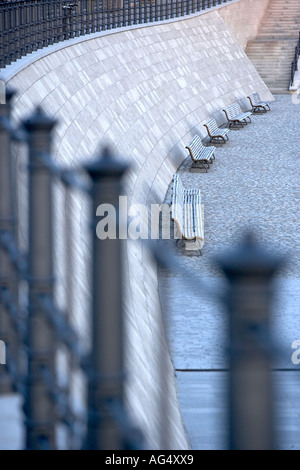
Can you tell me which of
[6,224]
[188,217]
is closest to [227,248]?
[6,224]

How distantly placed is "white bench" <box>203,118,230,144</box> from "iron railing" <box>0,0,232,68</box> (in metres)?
2.96

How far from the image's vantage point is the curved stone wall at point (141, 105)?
6.94 m

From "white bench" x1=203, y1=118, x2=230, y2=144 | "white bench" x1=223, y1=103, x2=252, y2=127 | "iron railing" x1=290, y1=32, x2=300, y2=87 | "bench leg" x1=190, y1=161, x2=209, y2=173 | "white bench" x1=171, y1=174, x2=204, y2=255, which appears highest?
"iron railing" x1=290, y1=32, x2=300, y2=87

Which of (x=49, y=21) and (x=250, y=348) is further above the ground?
(x=49, y=21)

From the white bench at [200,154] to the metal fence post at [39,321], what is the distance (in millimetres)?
15938

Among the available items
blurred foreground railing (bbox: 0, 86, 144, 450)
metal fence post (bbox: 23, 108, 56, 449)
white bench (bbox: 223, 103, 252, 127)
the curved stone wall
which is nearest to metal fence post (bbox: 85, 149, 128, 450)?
blurred foreground railing (bbox: 0, 86, 144, 450)

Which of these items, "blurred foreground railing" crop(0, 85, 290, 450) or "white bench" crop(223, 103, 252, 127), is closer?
"blurred foreground railing" crop(0, 85, 290, 450)

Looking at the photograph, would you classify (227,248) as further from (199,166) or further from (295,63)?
(295,63)

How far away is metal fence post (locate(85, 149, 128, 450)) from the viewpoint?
238cm

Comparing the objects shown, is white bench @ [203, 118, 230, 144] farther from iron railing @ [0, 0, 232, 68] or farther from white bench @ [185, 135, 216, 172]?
iron railing @ [0, 0, 232, 68]

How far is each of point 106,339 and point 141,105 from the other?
1609 centimetres

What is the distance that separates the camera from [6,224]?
419 centimetres

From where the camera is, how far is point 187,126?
70.5 feet
